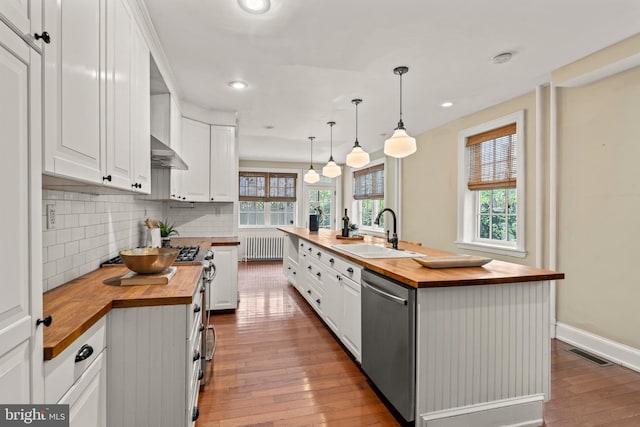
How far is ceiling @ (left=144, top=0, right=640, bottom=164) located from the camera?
2.08 meters

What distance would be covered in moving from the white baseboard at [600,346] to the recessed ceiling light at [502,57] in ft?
8.33

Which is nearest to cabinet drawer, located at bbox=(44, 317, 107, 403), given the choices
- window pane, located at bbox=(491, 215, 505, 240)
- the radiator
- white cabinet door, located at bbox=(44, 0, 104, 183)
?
white cabinet door, located at bbox=(44, 0, 104, 183)

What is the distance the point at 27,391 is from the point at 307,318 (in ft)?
9.93

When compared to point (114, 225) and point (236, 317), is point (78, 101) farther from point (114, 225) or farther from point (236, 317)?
point (236, 317)

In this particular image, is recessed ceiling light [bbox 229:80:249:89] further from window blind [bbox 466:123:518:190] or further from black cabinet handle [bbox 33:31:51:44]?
window blind [bbox 466:123:518:190]

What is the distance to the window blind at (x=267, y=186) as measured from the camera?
7980 mm

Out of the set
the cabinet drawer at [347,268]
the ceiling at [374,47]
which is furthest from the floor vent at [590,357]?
the ceiling at [374,47]

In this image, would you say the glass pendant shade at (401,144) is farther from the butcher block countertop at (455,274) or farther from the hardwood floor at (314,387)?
the hardwood floor at (314,387)

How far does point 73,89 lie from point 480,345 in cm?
226

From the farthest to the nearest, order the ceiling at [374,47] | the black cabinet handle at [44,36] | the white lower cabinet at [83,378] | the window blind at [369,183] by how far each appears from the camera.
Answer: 1. the window blind at [369,183]
2. the ceiling at [374,47]
3. the white lower cabinet at [83,378]
4. the black cabinet handle at [44,36]

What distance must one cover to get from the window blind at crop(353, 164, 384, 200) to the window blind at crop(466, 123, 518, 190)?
2.45m

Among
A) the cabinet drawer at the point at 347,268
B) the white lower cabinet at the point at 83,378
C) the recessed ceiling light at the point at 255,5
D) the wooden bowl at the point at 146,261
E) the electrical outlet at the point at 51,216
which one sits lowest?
the white lower cabinet at the point at 83,378

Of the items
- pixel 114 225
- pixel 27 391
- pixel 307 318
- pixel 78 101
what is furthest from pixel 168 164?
pixel 27 391

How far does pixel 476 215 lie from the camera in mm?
4367
